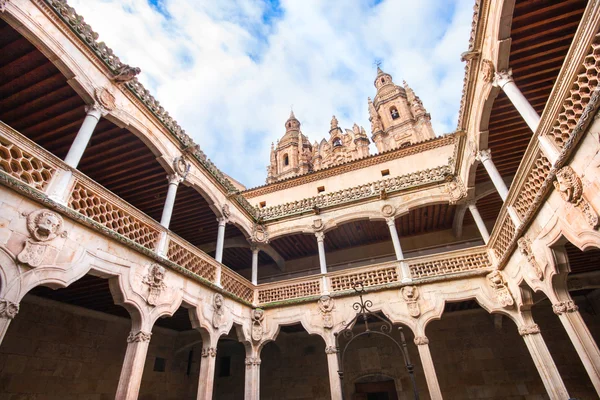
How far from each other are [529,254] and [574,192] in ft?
8.35

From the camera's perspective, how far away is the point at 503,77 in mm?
6031

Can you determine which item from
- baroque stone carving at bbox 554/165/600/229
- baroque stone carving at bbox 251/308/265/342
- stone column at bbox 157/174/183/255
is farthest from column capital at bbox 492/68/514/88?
baroque stone carving at bbox 251/308/265/342

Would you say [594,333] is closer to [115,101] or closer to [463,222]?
[463,222]

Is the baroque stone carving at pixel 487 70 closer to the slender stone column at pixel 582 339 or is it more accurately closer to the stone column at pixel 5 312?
the slender stone column at pixel 582 339

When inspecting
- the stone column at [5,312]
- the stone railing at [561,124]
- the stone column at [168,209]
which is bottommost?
the stone column at [5,312]

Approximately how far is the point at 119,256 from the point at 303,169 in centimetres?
2527

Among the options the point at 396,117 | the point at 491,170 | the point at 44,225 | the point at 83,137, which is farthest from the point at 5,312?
the point at 396,117

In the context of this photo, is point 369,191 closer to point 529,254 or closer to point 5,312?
point 529,254

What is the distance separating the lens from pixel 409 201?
10.8 metres

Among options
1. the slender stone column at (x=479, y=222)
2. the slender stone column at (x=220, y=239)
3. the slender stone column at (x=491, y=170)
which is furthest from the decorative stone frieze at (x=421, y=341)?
the slender stone column at (x=220, y=239)

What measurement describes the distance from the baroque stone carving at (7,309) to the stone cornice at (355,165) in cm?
1382

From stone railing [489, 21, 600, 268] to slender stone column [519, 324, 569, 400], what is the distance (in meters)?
2.81

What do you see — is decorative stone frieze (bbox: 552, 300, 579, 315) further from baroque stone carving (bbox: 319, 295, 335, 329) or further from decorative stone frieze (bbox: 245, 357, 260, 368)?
decorative stone frieze (bbox: 245, 357, 260, 368)

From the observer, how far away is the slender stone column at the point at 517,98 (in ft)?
17.8
